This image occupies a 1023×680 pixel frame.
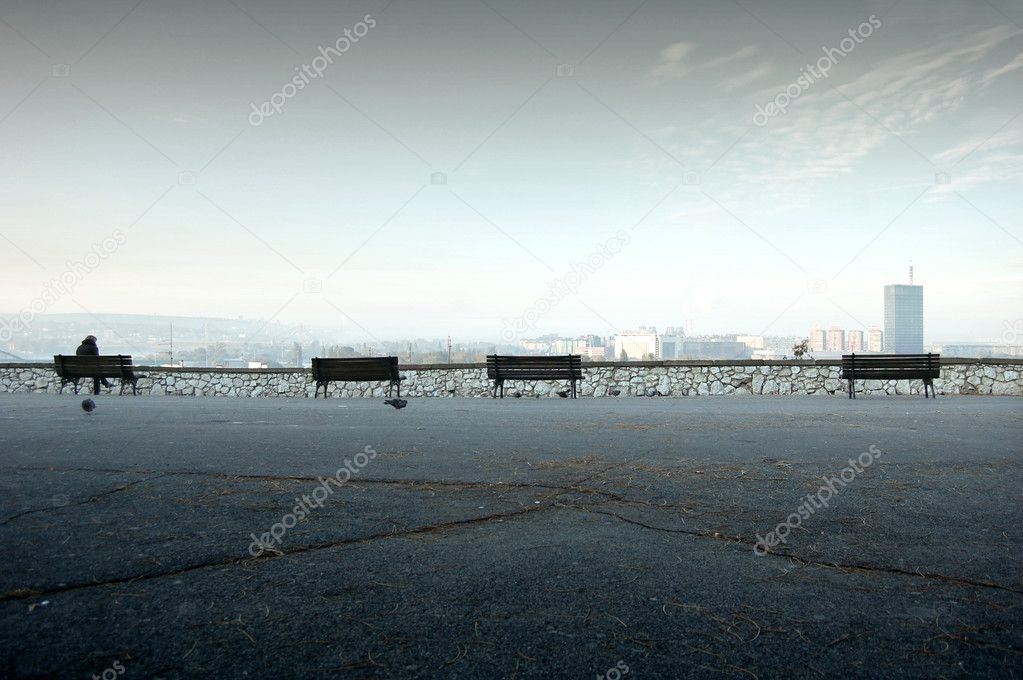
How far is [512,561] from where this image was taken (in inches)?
122

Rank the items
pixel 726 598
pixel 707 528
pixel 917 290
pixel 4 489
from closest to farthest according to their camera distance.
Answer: pixel 726 598, pixel 707 528, pixel 4 489, pixel 917 290

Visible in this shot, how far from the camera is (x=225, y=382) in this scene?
59.3ft

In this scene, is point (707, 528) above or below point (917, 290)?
below

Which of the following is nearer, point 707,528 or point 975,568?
point 975,568

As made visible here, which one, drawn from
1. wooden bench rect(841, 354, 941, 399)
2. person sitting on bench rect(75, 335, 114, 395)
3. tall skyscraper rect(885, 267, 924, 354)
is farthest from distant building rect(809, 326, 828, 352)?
tall skyscraper rect(885, 267, 924, 354)

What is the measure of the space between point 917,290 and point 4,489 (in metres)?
121

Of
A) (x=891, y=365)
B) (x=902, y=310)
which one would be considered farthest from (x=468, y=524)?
(x=902, y=310)

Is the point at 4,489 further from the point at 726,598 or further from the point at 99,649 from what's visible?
the point at 726,598

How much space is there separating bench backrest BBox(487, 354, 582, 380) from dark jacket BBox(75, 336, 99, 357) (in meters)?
11.2

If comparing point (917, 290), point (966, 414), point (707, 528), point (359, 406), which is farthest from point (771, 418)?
point (917, 290)

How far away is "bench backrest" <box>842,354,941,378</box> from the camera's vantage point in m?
14.3

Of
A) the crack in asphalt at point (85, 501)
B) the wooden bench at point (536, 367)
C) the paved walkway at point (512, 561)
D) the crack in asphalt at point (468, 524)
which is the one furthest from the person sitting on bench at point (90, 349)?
the crack in asphalt at point (85, 501)

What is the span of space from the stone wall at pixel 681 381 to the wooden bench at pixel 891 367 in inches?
43.9

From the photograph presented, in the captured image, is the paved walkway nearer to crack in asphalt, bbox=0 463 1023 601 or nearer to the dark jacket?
crack in asphalt, bbox=0 463 1023 601
